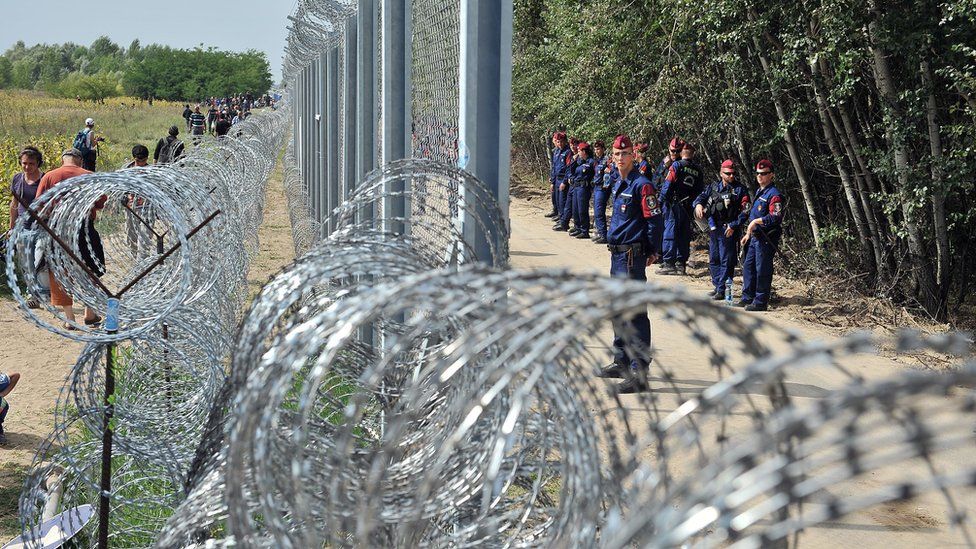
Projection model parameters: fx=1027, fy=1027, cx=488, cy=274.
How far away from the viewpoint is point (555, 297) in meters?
1.72

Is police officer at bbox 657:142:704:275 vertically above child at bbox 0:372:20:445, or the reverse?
police officer at bbox 657:142:704:275

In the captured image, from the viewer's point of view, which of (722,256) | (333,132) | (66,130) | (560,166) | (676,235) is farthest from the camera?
(66,130)

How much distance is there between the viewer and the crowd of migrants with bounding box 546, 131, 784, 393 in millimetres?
8328

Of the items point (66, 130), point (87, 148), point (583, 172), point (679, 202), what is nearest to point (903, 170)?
point (679, 202)

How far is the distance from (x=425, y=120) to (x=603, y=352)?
3.77 metres

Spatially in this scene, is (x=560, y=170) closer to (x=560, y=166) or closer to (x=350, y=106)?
(x=560, y=166)

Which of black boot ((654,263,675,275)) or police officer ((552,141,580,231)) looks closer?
black boot ((654,263,675,275))

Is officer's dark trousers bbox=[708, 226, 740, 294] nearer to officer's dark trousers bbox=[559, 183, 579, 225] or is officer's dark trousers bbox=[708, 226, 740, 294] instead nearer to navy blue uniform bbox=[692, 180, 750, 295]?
navy blue uniform bbox=[692, 180, 750, 295]

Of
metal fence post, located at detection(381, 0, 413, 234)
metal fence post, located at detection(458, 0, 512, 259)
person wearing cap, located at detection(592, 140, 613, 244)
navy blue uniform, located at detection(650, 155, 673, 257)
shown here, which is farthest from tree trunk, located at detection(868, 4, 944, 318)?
metal fence post, located at detection(458, 0, 512, 259)

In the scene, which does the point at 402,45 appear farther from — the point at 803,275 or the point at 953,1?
the point at 803,275

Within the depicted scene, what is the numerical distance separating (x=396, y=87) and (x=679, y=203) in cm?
911

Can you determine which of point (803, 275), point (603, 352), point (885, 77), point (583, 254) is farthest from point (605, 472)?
point (583, 254)

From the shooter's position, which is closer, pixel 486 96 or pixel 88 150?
pixel 486 96

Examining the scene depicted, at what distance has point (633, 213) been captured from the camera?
8305 mm
